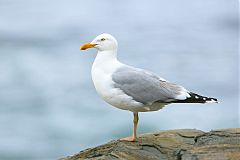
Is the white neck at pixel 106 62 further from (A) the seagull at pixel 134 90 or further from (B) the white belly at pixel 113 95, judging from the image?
(B) the white belly at pixel 113 95

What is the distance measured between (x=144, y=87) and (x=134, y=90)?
83 millimetres

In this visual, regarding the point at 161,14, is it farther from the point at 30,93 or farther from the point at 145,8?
the point at 30,93

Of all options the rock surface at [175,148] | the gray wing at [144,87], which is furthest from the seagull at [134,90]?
the rock surface at [175,148]

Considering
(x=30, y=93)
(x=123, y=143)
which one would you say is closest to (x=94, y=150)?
(x=123, y=143)

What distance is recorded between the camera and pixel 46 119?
41.2 feet

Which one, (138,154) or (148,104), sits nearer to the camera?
(138,154)

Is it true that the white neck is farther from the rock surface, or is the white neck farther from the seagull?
the rock surface

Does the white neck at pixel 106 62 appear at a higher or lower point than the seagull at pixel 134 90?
higher

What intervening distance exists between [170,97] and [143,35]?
11908 mm

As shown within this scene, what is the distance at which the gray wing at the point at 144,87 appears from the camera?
19.1 feet

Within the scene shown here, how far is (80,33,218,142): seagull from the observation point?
5789 mm

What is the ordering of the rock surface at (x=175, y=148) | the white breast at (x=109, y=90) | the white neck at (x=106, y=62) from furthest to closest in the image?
the white neck at (x=106, y=62), the white breast at (x=109, y=90), the rock surface at (x=175, y=148)

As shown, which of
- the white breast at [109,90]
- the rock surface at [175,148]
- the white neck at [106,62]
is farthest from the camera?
the white neck at [106,62]

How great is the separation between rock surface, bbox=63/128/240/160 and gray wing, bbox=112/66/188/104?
0.32 meters
